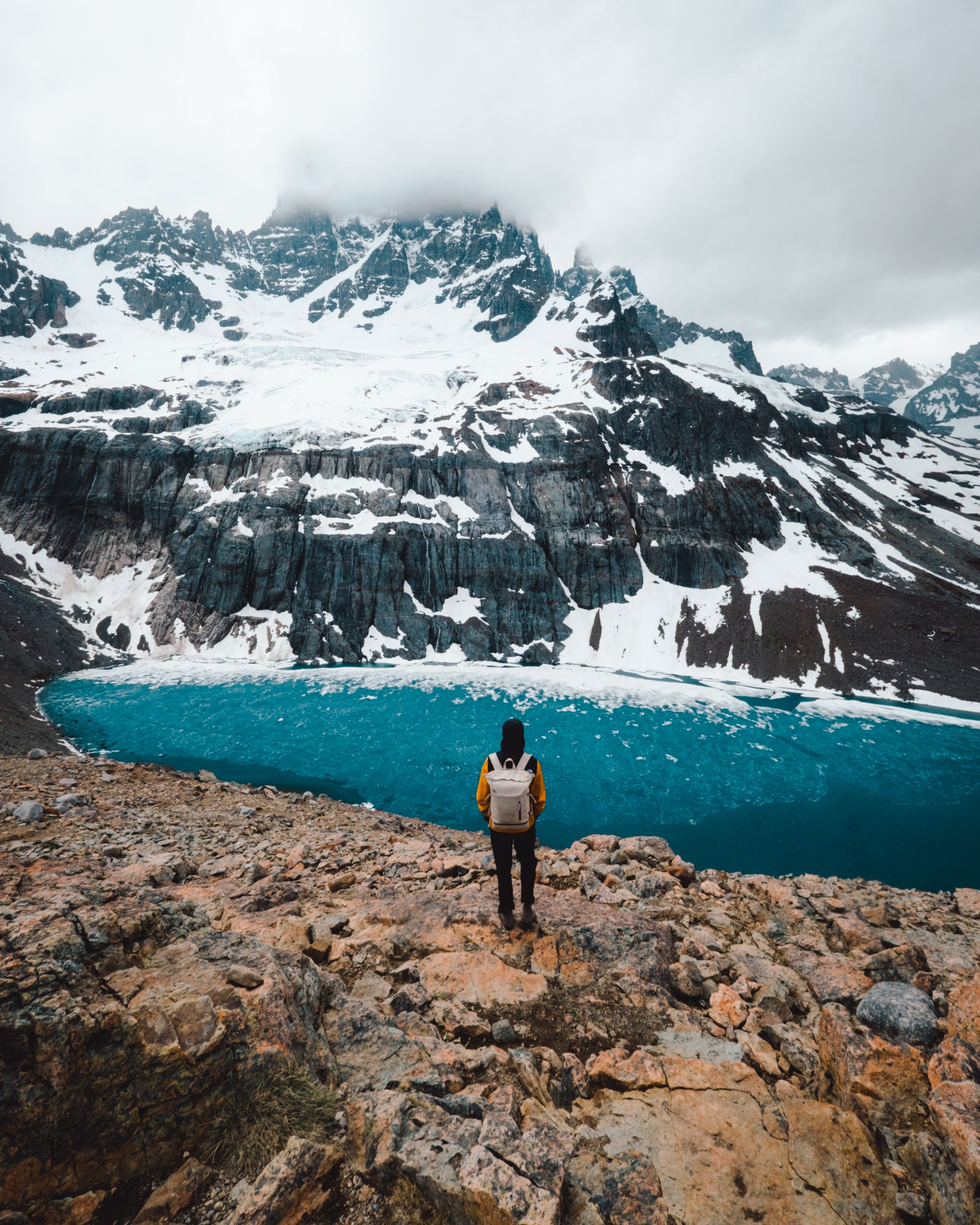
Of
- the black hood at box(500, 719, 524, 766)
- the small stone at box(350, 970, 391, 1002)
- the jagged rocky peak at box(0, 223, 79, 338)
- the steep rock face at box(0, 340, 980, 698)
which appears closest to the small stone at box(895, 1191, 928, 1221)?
the small stone at box(350, 970, 391, 1002)

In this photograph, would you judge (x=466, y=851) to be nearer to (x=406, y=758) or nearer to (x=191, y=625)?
(x=406, y=758)

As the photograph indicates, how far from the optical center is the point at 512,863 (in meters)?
7.25

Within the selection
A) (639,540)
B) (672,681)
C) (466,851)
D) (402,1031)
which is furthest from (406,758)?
(639,540)

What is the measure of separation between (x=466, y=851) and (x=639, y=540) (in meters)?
95.2

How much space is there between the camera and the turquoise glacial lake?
98.1 feet

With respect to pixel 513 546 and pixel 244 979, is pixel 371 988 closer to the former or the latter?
pixel 244 979

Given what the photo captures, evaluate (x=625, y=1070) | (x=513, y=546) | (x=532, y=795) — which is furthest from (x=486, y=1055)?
(x=513, y=546)

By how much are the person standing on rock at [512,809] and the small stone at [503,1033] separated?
1800 mm

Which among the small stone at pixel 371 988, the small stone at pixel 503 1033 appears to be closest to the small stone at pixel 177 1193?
the small stone at pixel 371 988

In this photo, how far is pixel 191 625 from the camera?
262 ft

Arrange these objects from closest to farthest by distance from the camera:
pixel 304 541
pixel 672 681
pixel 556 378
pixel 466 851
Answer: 1. pixel 466 851
2. pixel 672 681
3. pixel 304 541
4. pixel 556 378

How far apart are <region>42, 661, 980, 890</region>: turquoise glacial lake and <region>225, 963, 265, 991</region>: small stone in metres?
26.4

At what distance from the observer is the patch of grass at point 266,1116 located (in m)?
3.20

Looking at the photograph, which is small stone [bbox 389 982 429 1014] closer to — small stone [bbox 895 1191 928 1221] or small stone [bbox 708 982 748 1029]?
small stone [bbox 708 982 748 1029]
